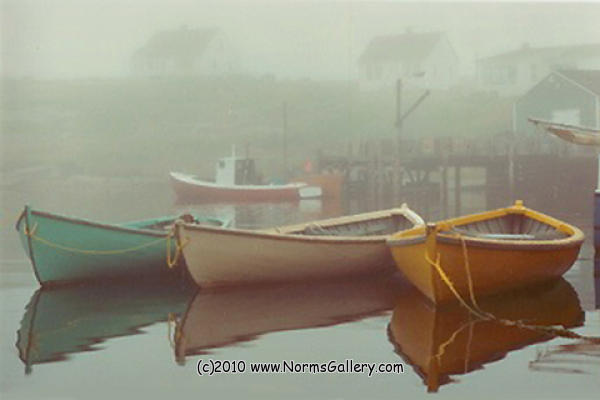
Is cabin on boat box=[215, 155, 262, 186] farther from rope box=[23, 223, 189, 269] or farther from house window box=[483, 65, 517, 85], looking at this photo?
house window box=[483, 65, 517, 85]

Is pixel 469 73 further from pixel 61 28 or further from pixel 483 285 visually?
pixel 483 285

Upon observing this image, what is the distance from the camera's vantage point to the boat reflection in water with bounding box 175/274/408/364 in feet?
25.8

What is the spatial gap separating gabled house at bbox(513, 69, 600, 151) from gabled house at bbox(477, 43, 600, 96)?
501 centimetres

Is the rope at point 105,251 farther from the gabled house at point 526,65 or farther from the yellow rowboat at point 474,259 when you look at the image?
the gabled house at point 526,65

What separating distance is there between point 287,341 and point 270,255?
207cm

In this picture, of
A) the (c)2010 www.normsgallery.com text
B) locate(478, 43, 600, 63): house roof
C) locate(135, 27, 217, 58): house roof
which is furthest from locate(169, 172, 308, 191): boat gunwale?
the (c)2010 www.normsgallery.com text

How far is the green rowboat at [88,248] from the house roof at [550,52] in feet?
94.1

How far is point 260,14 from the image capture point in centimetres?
3497

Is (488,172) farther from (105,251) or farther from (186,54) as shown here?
(186,54)

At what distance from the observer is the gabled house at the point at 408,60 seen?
117 ft

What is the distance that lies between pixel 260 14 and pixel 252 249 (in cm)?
2717

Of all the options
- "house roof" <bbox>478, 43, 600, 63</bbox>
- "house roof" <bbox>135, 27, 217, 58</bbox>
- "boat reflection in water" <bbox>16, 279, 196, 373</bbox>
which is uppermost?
"house roof" <bbox>135, 27, 217, 58</bbox>

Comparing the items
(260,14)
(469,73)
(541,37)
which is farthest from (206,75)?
(541,37)

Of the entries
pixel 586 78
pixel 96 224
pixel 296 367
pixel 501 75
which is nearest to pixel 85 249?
pixel 96 224
